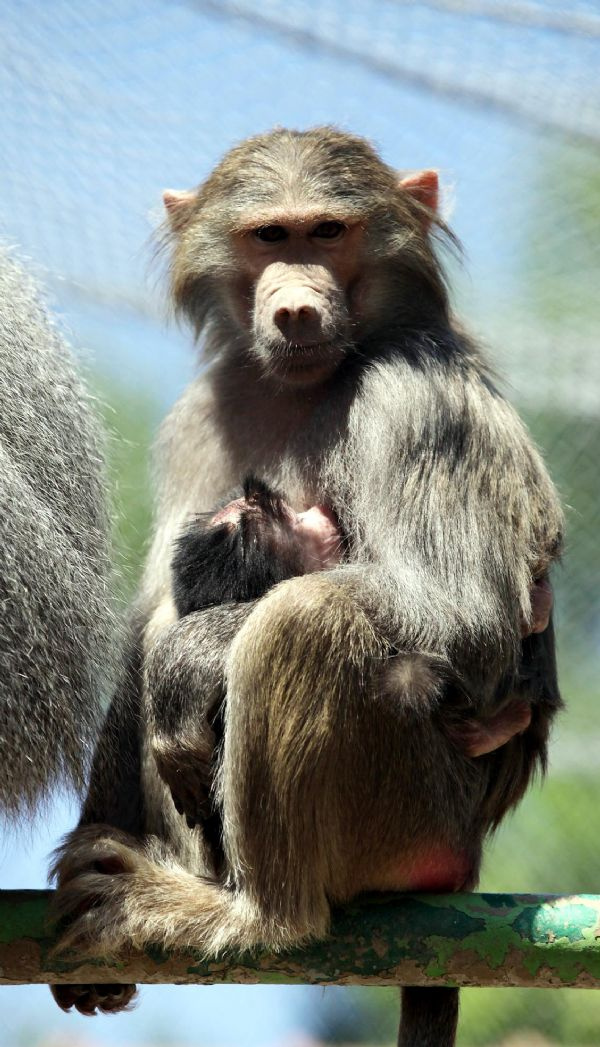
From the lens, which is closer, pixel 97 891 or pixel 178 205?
pixel 97 891

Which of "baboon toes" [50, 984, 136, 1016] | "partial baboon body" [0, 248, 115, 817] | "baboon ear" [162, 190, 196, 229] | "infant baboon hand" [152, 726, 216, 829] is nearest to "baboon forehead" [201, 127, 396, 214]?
"baboon ear" [162, 190, 196, 229]

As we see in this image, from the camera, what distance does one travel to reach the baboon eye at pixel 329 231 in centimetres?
324

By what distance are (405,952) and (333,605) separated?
0.66 meters

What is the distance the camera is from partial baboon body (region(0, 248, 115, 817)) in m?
2.84

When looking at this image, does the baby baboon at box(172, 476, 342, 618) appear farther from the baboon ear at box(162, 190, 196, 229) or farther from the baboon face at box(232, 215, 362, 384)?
the baboon ear at box(162, 190, 196, 229)

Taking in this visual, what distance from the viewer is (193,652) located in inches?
112

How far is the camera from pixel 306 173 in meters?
3.25

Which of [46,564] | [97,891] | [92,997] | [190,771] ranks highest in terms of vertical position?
[46,564]

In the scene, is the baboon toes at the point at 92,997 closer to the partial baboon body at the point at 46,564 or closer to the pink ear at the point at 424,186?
the partial baboon body at the point at 46,564

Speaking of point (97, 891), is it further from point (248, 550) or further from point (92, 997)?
point (248, 550)

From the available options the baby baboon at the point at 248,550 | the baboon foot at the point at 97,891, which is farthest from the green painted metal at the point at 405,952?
the baby baboon at the point at 248,550

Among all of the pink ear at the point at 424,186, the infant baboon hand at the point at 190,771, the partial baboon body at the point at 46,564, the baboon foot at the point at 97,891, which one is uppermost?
the pink ear at the point at 424,186

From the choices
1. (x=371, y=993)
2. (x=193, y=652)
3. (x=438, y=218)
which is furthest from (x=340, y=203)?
(x=371, y=993)

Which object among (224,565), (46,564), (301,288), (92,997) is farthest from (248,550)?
(92,997)
